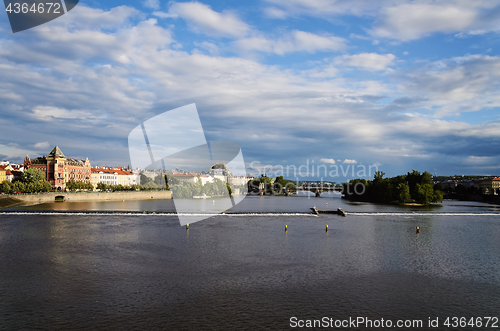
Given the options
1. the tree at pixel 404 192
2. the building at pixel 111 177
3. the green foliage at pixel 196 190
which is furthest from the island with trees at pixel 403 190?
the building at pixel 111 177

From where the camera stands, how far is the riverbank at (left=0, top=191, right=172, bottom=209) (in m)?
65.6

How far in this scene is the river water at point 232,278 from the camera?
49.6 feet

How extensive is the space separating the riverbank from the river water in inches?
1286

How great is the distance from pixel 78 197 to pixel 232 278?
7083cm

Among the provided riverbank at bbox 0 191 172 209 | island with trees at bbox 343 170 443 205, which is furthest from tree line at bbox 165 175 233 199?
island with trees at bbox 343 170 443 205

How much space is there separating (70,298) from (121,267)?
567 centimetres

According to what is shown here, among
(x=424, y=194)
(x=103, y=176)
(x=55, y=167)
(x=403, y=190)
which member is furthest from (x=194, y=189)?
(x=424, y=194)

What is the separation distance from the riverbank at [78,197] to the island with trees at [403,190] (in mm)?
58765

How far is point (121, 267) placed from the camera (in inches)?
872

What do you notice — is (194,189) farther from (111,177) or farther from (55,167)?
(111,177)

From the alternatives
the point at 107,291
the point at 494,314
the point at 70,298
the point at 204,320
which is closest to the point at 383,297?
the point at 494,314

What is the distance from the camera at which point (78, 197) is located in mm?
80688

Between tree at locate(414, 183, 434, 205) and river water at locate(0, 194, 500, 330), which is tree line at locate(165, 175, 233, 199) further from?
river water at locate(0, 194, 500, 330)

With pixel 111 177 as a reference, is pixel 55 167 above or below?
above
